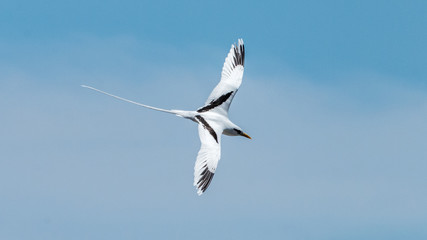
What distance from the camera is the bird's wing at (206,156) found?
4049 cm

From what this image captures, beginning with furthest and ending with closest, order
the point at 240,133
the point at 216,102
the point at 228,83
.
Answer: the point at 228,83 < the point at 216,102 < the point at 240,133

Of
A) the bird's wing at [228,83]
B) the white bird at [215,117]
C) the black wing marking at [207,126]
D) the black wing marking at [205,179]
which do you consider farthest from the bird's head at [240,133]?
the black wing marking at [205,179]

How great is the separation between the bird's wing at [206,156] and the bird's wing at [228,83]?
3.27 meters

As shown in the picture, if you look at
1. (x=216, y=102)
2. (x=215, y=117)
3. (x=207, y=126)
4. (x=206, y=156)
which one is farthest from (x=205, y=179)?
(x=216, y=102)

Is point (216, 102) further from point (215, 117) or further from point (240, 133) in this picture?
point (240, 133)

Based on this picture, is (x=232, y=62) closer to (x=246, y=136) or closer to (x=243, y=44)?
(x=243, y=44)

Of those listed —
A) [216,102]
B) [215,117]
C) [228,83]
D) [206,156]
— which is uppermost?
[228,83]

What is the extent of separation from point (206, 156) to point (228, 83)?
893 cm

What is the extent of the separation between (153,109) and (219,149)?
4773mm

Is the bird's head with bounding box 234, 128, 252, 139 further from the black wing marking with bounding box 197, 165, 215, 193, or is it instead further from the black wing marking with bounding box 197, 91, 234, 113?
the black wing marking with bounding box 197, 165, 215, 193

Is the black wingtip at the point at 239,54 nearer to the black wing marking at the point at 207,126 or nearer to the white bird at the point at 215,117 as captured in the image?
the white bird at the point at 215,117

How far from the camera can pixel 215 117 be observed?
46000mm

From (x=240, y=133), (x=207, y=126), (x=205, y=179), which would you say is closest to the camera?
(x=205, y=179)

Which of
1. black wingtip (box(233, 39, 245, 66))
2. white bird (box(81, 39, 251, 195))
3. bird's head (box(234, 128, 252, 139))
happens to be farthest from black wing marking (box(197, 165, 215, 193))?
black wingtip (box(233, 39, 245, 66))
